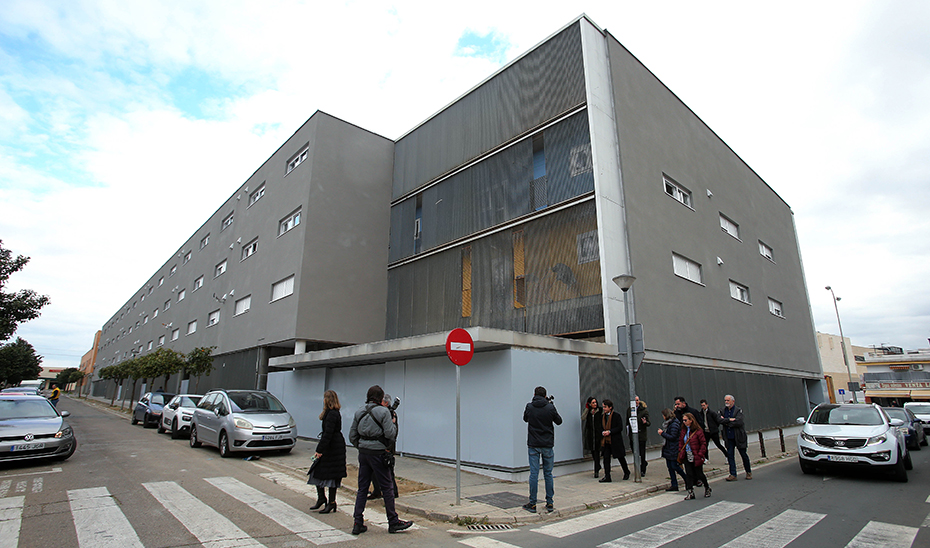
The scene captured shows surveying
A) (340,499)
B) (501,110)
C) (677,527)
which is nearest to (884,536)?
(677,527)

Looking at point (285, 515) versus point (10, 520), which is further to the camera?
point (285, 515)

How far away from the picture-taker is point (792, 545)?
5.48 meters

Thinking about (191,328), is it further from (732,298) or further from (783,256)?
(783,256)

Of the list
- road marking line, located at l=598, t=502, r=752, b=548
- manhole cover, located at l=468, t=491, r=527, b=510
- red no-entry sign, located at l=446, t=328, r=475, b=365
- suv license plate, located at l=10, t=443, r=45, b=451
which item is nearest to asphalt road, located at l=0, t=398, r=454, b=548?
suv license plate, located at l=10, t=443, r=45, b=451

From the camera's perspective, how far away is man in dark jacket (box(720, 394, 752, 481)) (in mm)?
10000

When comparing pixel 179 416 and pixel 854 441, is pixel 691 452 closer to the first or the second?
pixel 854 441

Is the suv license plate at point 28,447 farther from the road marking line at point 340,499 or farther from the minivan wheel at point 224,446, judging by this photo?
the road marking line at point 340,499

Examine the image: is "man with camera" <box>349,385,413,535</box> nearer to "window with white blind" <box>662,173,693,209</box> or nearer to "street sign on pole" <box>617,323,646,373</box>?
"street sign on pole" <box>617,323,646,373</box>

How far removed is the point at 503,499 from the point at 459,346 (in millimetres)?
2645

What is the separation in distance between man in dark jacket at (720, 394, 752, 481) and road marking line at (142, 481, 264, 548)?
924 cm

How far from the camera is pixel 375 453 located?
19.9ft

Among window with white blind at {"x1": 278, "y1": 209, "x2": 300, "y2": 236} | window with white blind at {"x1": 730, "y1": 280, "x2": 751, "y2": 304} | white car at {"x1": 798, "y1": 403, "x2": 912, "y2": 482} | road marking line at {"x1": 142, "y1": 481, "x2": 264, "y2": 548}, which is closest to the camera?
road marking line at {"x1": 142, "y1": 481, "x2": 264, "y2": 548}

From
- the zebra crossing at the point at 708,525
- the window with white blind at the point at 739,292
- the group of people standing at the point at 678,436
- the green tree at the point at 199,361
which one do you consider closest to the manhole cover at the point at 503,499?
the zebra crossing at the point at 708,525

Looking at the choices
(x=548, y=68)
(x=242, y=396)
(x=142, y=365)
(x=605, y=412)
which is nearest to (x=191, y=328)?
(x=142, y=365)
